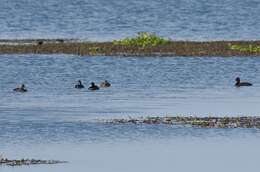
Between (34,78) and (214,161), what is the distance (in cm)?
1826

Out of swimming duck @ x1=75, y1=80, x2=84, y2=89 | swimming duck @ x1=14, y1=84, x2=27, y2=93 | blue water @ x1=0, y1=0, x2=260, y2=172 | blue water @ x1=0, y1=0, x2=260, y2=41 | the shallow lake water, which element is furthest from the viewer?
blue water @ x1=0, y1=0, x2=260, y2=41

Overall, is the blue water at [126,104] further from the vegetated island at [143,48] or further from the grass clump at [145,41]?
the grass clump at [145,41]

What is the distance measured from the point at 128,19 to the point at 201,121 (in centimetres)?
4331

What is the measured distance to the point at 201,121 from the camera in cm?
3525

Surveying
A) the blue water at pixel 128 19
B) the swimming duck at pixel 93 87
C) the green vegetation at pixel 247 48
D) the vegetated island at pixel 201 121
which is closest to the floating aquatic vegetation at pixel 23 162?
the vegetated island at pixel 201 121

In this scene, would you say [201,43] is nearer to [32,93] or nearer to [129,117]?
[32,93]

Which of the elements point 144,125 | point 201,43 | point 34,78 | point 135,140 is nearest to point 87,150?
point 135,140

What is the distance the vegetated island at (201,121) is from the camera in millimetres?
34656

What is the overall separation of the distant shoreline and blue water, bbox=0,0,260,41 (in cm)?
439

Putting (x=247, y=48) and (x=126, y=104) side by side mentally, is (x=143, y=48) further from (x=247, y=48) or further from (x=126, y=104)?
(x=126, y=104)

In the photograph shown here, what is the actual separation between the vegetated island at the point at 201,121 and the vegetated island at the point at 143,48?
56.1 ft

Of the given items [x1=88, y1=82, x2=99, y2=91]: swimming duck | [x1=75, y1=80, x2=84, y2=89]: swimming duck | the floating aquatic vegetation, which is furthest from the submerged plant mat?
the floating aquatic vegetation

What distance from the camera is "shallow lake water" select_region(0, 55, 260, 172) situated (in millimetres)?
29938

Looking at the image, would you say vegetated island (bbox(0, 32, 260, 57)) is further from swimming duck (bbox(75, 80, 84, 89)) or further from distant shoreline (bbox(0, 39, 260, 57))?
swimming duck (bbox(75, 80, 84, 89))
